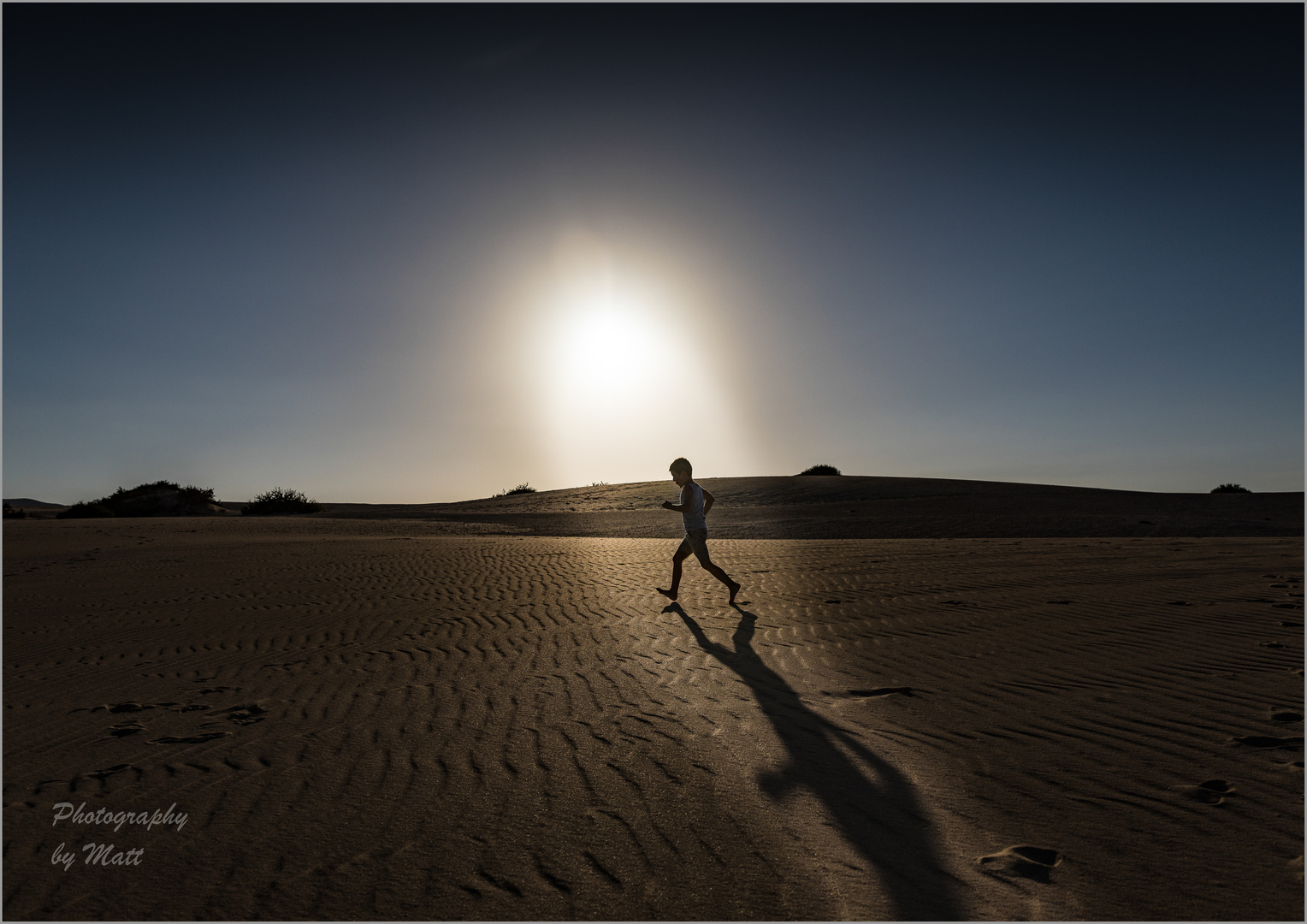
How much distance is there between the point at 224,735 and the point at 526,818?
8.17 feet

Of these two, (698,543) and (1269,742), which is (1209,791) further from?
(698,543)

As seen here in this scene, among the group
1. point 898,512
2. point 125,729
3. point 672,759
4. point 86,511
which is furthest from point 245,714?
point 86,511

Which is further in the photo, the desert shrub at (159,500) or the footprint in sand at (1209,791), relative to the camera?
the desert shrub at (159,500)

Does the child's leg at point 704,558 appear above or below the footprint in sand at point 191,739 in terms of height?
above

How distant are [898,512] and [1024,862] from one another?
25.6 meters

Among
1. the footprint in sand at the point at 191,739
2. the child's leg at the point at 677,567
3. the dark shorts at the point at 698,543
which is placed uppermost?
the dark shorts at the point at 698,543

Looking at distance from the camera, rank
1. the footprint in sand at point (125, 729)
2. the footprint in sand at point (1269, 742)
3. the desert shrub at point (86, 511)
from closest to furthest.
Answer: the footprint in sand at point (1269, 742), the footprint in sand at point (125, 729), the desert shrub at point (86, 511)

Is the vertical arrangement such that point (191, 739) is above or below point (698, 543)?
below

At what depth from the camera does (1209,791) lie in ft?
11.3

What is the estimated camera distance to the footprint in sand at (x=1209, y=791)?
337cm

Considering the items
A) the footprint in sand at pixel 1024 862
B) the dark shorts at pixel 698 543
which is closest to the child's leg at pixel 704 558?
the dark shorts at pixel 698 543

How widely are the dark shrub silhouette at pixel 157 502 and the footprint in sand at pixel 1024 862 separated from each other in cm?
4146

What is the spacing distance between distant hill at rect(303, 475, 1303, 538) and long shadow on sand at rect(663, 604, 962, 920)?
17.8m

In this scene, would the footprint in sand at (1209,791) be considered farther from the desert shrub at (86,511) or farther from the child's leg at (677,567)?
the desert shrub at (86,511)
